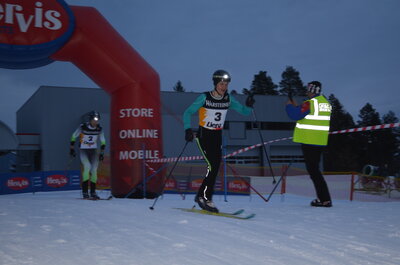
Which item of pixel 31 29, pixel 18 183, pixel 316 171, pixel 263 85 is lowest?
pixel 18 183

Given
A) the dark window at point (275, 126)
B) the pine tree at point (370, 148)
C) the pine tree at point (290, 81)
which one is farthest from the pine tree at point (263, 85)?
the dark window at point (275, 126)

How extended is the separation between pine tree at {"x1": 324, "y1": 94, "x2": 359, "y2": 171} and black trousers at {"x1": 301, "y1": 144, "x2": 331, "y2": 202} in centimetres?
3462

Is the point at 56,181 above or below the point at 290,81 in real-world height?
below

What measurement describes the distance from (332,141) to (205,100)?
Answer: 37.3 meters

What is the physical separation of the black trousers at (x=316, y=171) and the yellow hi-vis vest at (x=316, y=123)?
0.10m

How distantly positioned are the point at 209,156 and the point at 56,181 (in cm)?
1143

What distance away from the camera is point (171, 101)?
92.4 ft

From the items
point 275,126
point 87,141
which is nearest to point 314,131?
point 87,141

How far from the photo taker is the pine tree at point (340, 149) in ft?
122

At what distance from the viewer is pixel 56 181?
14.2 meters

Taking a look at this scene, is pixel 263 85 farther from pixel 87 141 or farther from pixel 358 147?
pixel 87 141

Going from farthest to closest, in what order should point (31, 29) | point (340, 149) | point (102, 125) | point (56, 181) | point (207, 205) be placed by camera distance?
point (340, 149), point (102, 125), point (56, 181), point (31, 29), point (207, 205)

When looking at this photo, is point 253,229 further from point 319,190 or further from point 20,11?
point 20,11

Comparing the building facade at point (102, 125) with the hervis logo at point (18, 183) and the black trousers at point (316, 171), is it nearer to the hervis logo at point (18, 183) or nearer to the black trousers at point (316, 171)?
the hervis logo at point (18, 183)
